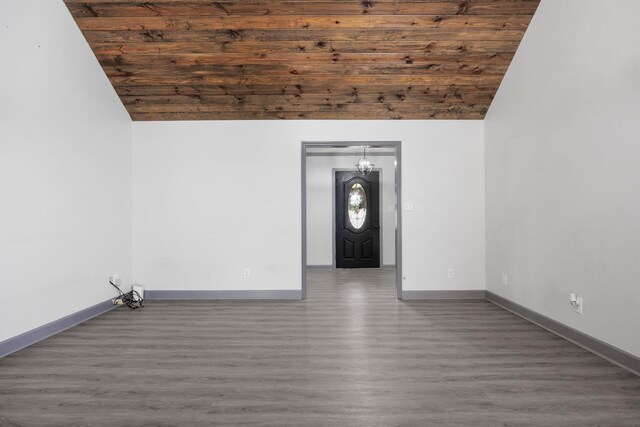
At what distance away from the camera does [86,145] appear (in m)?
3.81

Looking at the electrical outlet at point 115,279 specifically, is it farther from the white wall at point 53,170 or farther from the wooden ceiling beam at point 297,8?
the wooden ceiling beam at point 297,8

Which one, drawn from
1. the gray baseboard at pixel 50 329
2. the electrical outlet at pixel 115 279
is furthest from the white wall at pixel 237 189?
the gray baseboard at pixel 50 329

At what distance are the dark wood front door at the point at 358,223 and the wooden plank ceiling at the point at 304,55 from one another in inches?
116

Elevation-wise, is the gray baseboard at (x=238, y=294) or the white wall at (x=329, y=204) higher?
the white wall at (x=329, y=204)

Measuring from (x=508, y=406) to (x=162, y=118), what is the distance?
4629 mm

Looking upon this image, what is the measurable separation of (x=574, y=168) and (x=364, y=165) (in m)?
4.26

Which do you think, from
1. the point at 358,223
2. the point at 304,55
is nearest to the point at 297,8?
the point at 304,55

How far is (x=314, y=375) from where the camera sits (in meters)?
2.41

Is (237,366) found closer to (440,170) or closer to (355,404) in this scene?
(355,404)

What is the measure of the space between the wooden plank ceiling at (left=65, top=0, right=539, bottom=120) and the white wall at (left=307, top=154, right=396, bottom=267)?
2.87m

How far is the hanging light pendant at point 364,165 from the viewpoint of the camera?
23.1 feet

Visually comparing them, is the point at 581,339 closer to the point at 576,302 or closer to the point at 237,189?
the point at 576,302

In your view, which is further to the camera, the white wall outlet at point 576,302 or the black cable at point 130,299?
the black cable at point 130,299

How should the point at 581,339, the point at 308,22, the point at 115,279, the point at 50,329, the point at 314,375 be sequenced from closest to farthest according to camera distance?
the point at 314,375 < the point at 581,339 < the point at 50,329 < the point at 308,22 < the point at 115,279
